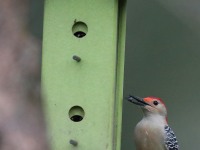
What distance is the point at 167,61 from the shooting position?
739cm

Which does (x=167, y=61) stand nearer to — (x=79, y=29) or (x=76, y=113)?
(x=79, y=29)

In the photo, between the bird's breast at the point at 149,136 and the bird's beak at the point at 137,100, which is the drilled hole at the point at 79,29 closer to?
the bird's beak at the point at 137,100

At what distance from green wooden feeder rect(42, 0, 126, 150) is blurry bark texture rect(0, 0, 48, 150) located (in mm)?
2642

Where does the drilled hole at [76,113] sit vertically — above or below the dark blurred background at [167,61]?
below

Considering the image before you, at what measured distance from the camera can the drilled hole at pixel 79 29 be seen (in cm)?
456

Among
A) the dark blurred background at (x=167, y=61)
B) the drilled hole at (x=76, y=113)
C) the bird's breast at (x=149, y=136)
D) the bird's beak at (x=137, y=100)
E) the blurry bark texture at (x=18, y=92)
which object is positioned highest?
the dark blurred background at (x=167, y=61)

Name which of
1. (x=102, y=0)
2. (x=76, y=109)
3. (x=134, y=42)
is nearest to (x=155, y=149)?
(x=76, y=109)

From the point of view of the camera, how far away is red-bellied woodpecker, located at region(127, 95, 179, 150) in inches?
209

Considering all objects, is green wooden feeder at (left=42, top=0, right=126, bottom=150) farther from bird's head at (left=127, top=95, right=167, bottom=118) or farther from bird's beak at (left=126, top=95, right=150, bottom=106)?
bird's head at (left=127, top=95, right=167, bottom=118)

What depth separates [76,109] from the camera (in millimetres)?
4480

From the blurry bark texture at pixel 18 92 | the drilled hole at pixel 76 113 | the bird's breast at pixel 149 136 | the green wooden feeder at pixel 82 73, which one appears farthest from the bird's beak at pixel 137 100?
the blurry bark texture at pixel 18 92

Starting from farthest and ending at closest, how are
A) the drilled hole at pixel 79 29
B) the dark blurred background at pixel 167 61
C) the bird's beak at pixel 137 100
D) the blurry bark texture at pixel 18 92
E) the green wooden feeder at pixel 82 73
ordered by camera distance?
the dark blurred background at pixel 167 61
the bird's beak at pixel 137 100
the drilled hole at pixel 79 29
the green wooden feeder at pixel 82 73
the blurry bark texture at pixel 18 92

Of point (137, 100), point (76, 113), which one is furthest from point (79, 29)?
point (137, 100)

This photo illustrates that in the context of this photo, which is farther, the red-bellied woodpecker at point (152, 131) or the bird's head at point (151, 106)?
the bird's head at point (151, 106)
